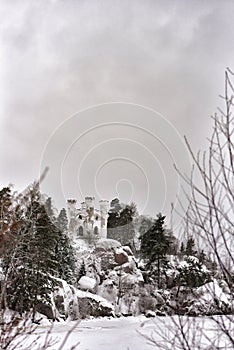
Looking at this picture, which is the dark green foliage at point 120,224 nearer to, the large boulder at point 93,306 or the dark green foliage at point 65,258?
the dark green foliage at point 65,258

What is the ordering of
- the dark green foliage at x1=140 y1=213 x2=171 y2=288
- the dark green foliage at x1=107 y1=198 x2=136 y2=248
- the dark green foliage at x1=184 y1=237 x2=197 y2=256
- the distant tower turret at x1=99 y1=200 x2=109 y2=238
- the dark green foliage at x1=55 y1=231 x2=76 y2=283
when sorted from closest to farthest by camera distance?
the dark green foliage at x1=184 y1=237 x2=197 y2=256 < the dark green foliage at x1=140 y1=213 x2=171 y2=288 < the dark green foliage at x1=55 y1=231 x2=76 y2=283 < the distant tower turret at x1=99 y1=200 x2=109 y2=238 < the dark green foliage at x1=107 y1=198 x2=136 y2=248

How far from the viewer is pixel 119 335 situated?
7.68 m

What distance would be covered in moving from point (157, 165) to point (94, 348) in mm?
5224

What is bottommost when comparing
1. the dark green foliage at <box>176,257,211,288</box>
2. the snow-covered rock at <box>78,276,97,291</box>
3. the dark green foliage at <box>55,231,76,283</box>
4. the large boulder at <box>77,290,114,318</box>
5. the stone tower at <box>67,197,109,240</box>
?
the dark green foliage at <box>176,257,211,288</box>

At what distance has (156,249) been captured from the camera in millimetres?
19531

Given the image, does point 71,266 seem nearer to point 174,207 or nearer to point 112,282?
point 112,282

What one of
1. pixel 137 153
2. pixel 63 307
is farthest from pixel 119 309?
pixel 137 153

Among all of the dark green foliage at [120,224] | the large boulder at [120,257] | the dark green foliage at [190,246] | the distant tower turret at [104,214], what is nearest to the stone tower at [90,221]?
the distant tower turret at [104,214]

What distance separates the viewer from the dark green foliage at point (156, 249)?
63.7ft

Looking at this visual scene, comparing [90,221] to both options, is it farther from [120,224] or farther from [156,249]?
[156,249]

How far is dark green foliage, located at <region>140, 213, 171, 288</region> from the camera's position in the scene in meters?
19.4

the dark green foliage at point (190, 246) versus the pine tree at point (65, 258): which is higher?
the pine tree at point (65, 258)

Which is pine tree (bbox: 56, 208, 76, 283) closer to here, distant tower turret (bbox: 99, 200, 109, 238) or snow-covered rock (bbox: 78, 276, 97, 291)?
snow-covered rock (bbox: 78, 276, 97, 291)

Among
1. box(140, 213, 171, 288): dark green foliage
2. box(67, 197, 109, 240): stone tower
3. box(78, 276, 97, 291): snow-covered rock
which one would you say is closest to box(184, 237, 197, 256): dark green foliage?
box(140, 213, 171, 288): dark green foliage
